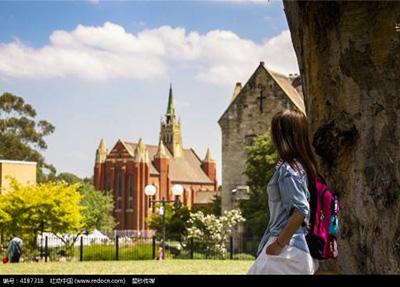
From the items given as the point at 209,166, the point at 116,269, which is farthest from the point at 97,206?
the point at 116,269

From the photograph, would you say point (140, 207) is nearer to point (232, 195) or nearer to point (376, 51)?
point (232, 195)

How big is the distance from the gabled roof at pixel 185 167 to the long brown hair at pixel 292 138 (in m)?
73.8

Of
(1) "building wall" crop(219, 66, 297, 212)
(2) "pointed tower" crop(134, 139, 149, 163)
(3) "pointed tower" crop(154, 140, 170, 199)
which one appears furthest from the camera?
(3) "pointed tower" crop(154, 140, 170, 199)

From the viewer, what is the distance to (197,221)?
35.0m

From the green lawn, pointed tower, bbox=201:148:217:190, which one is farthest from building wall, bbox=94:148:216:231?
the green lawn

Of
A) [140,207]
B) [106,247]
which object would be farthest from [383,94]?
[140,207]

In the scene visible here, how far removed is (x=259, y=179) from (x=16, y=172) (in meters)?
11.2

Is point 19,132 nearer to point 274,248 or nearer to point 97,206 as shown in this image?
point 97,206

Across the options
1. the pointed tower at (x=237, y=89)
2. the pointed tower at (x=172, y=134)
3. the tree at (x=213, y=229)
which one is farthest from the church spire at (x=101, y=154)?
the tree at (x=213, y=229)

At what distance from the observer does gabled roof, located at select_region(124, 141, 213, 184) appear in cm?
A: 8156

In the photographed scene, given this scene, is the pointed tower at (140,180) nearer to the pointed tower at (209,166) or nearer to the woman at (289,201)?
the pointed tower at (209,166)

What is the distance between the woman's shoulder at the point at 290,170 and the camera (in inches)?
122

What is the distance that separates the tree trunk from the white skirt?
0.58 meters

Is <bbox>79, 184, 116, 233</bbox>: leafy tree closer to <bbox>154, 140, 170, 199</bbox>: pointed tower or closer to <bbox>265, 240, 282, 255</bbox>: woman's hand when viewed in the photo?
<bbox>154, 140, 170, 199</bbox>: pointed tower
